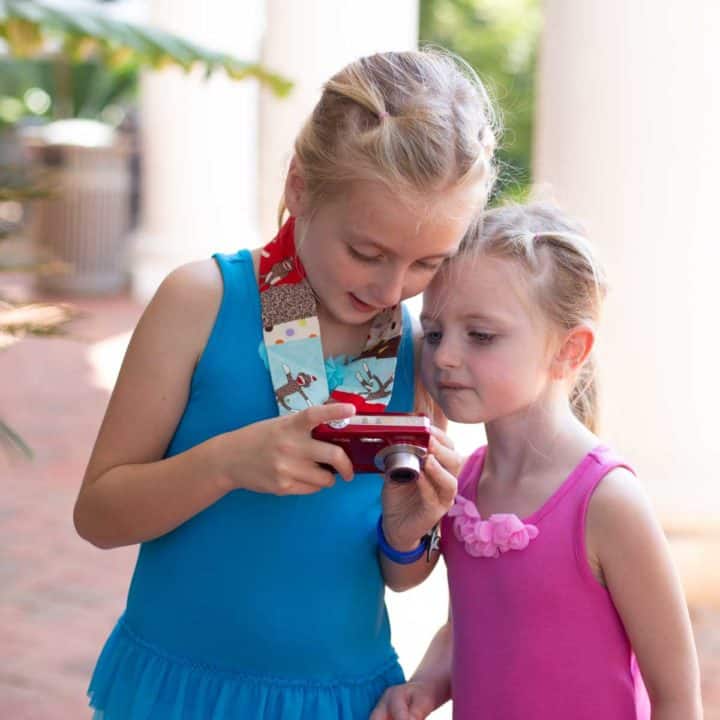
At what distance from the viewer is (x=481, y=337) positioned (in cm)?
→ 220

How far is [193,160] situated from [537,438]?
1032cm

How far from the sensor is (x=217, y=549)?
2225 millimetres

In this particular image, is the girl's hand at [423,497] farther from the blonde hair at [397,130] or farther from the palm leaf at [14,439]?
the palm leaf at [14,439]

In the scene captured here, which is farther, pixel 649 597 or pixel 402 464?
pixel 649 597

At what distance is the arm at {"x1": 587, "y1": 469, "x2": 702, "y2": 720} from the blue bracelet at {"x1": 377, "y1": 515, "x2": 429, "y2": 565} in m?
0.28

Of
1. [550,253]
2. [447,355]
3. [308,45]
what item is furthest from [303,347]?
[308,45]

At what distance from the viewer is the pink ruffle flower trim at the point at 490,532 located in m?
2.16

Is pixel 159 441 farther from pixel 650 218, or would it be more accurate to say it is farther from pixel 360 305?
pixel 650 218

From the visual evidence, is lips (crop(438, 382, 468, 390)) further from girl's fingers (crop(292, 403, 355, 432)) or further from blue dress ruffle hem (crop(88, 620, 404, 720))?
blue dress ruffle hem (crop(88, 620, 404, 720))

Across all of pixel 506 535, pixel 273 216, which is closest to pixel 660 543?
pixel 506 535

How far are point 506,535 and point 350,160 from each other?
0.67 meters

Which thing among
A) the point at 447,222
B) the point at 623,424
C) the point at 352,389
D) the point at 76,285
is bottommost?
the point at 76,285

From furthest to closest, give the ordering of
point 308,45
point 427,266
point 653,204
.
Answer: point 308,45, point 653,204, point 427,266

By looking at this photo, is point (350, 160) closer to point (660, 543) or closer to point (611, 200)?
point (660, 543)
